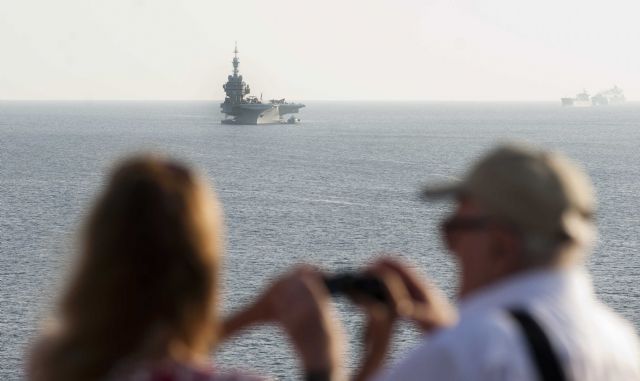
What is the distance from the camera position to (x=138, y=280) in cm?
203

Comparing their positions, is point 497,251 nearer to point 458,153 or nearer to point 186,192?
point 186,192

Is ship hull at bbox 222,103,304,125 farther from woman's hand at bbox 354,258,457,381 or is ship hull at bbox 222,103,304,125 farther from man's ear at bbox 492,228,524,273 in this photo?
man's ear at bbox 492,228,524,273

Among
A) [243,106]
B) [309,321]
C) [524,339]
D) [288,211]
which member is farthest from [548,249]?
[243,106]

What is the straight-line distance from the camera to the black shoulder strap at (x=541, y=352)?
6.86 feet

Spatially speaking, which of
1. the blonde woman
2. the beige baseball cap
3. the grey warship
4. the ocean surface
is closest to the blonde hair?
the blonde woman

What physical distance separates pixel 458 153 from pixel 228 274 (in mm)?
58844

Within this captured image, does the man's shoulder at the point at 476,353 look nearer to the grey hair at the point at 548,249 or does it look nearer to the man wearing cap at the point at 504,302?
the man wearing cap at the point at 504,302

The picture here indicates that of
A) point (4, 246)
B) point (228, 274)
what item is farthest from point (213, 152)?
point (228, 274)

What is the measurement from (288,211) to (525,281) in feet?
190

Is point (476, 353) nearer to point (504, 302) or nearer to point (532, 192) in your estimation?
point (504, 302)

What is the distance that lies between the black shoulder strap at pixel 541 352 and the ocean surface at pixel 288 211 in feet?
3.02

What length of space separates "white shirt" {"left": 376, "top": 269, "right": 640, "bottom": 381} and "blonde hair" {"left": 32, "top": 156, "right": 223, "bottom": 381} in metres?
0.44

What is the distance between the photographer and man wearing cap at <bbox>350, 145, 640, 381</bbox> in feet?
6.86

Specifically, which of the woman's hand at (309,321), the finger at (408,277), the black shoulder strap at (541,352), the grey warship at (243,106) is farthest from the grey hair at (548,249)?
the grey warship at (243,106)
